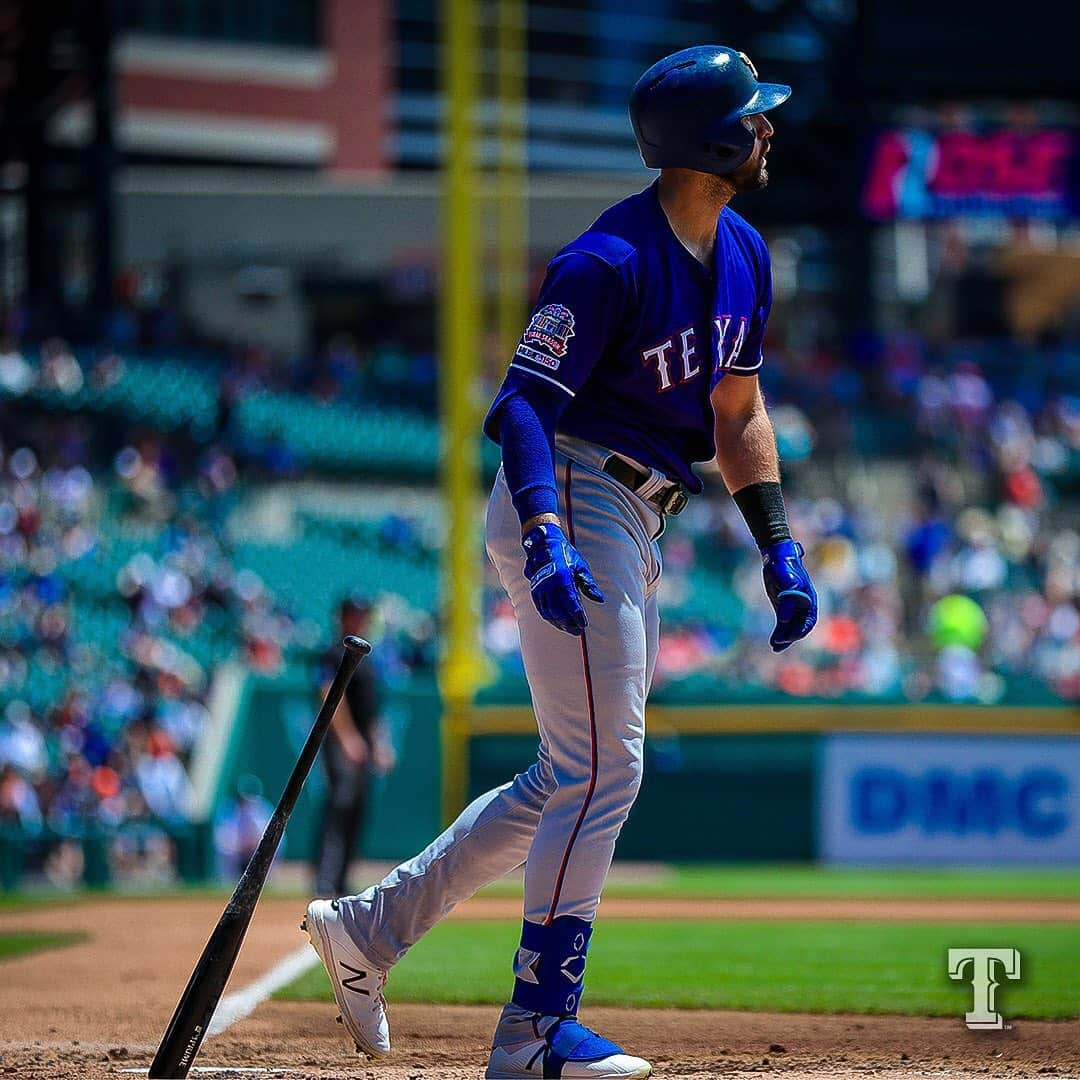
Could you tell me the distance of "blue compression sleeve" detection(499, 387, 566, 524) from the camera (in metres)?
3.62

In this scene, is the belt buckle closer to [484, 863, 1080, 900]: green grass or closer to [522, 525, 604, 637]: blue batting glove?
[522, 525, 604, 637]: blue batting glove

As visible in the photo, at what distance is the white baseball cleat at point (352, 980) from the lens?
393 centimetres

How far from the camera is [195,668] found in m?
15.1

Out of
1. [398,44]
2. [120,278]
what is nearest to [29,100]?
[120,278]

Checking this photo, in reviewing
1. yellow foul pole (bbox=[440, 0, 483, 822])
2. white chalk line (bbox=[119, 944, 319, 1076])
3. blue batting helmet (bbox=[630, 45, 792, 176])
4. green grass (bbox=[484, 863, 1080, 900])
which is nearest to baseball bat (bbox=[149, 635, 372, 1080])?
white chalk line (bbox=[119, 944, 319, 1076])

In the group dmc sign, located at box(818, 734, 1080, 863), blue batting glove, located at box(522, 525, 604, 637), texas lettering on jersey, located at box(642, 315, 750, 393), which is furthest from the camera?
dmc sign, located at box(818, 734, 1080, 863)

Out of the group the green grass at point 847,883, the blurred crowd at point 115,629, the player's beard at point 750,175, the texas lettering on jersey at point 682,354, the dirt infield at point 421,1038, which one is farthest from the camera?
the blurred crowd at point 115,629

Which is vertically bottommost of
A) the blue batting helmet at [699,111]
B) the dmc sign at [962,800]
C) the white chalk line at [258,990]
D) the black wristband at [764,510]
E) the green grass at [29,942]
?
the dmc sign at [962,800]

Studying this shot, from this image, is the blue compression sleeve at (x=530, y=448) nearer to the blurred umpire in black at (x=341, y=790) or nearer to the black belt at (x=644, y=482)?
the black belt at (x=644, y=482)

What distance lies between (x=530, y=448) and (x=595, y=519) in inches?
9.3

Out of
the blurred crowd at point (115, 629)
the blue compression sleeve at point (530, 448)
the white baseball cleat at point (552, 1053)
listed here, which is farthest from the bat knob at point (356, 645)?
the blurred crowd at point (115, 629)

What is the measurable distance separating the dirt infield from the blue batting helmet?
1890 mm

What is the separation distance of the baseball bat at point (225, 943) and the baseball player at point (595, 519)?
194 mm

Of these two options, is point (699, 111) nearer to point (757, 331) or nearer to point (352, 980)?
point (757, 331)
